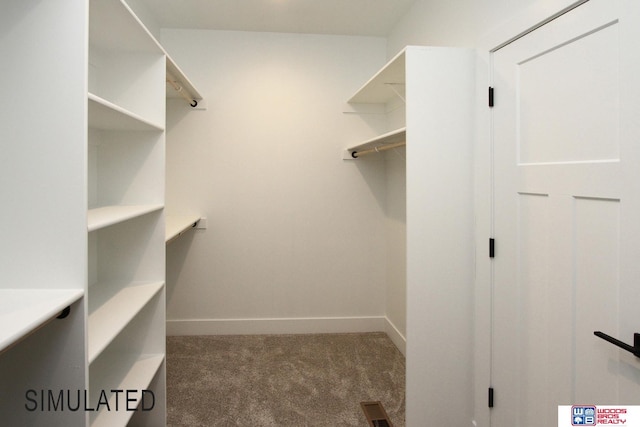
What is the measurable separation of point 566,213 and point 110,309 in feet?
6.34

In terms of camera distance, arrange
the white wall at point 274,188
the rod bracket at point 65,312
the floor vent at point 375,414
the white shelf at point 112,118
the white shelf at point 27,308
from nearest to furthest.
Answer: the white shelf at point 27,308
the rod bracket at point 65,312
the white shelf at point 112,118
the floor vent at point 375,414
the white wall at point 274,188

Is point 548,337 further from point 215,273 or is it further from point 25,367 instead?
point 215,273

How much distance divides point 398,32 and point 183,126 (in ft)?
6.52

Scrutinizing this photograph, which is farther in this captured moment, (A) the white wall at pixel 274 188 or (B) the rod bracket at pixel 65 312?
(A) the white wall at pixel 274 188

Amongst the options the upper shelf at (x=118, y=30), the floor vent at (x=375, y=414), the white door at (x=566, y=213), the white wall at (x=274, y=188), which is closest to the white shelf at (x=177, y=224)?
the white wall at (x=274, y=188)

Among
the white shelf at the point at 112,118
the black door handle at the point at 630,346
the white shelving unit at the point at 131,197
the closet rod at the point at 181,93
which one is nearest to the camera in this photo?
the black door handle at the point at 630,346

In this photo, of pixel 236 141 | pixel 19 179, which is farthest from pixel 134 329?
pixel 236 141

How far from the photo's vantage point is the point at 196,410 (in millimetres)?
2193

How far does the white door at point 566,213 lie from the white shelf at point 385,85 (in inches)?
20.7

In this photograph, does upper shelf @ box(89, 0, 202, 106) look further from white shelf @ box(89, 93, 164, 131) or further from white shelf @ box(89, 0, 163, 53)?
white shelf @ box(89, 93, 164, 131)

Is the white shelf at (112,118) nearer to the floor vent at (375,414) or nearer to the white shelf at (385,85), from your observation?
the white shelf at (385,85)

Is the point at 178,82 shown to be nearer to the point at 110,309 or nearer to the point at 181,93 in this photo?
the point at 181,93

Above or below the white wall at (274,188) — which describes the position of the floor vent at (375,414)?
below

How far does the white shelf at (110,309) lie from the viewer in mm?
1397
